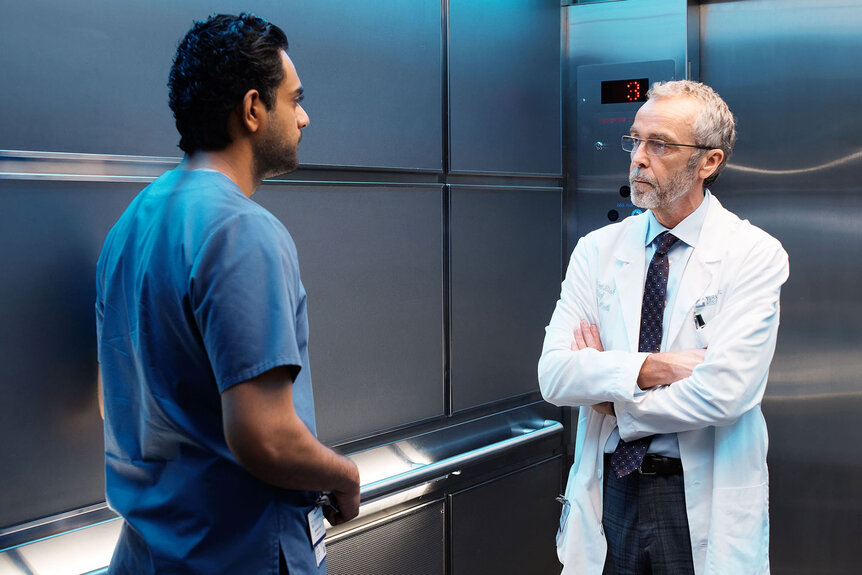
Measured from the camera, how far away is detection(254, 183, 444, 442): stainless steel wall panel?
7.38ft

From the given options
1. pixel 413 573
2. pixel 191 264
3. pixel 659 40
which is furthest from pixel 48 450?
pixel 659 40

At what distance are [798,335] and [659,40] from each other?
3.83 feet

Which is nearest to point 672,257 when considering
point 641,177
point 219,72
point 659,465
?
point 641,177

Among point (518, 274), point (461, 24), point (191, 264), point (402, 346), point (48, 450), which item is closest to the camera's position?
point (191, 264)

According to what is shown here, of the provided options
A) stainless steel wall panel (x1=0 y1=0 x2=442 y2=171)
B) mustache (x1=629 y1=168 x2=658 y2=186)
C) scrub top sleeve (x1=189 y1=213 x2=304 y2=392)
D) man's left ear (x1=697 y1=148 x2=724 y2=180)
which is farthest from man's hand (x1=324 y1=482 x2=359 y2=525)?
man's left ear (x1=697 y1=148 x2=724 y2=180)

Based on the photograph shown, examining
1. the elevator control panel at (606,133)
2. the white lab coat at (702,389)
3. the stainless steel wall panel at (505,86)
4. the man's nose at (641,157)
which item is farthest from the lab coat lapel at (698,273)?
the elevator control panel at (606,133)

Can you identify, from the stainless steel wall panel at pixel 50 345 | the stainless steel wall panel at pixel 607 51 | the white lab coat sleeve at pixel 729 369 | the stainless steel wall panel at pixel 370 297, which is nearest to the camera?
the stainless steel wall panel at pixel 50 345

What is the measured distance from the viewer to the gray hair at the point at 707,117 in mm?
2000

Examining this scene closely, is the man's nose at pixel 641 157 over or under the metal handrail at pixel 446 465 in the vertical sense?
over

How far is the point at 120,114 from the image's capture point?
181 centimetres

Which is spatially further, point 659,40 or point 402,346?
point 659,40

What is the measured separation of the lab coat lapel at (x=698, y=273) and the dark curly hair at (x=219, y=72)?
3.40 feet

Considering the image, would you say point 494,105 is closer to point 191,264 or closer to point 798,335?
point 798,335

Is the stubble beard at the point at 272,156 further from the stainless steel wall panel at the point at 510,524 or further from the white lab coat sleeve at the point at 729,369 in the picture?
the stainless steel wall panel at the point at 510,524
